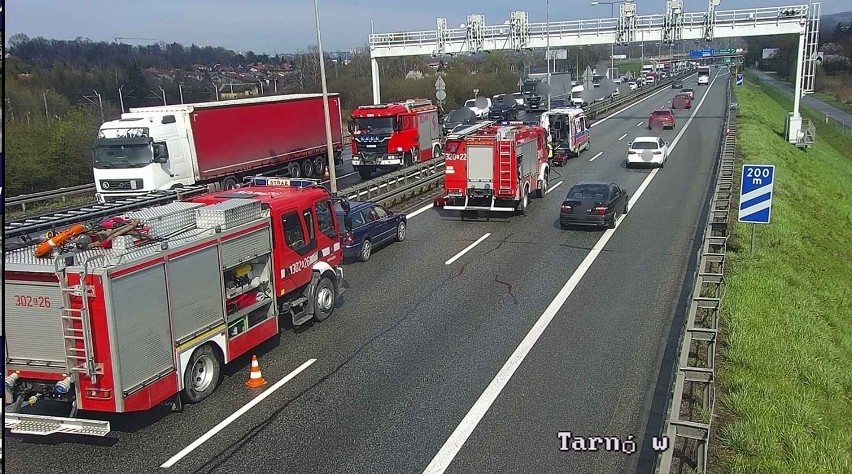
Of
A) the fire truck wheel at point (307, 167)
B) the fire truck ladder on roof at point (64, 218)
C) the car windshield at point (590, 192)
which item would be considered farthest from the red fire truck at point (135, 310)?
the fire truck wheel at point (307, 167)

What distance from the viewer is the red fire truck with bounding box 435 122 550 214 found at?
23.3 metres

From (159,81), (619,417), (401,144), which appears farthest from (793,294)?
(159,81)

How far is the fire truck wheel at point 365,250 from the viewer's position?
62.0 feet


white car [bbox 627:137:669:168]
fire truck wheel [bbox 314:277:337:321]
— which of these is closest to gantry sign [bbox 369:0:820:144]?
white car [bbox 627:137:669:168]

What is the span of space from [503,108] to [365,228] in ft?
139

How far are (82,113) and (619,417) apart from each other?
33577mm

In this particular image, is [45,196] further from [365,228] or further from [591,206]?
[591,206]

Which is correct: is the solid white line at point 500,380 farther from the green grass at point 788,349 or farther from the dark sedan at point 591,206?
the green grass at point 788,349

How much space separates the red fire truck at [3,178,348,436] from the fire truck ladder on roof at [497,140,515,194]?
12372 mm

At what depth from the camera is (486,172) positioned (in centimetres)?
2353

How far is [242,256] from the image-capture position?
453 inches

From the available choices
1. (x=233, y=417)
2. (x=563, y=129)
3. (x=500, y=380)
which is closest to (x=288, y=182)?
(x=233, y=417)

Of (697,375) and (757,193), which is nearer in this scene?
(697,375)

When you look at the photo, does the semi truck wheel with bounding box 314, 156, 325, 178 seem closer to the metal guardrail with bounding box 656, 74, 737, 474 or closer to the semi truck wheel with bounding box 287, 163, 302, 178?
the semi truck wheel with bounding box 287, 163, 302, 178
